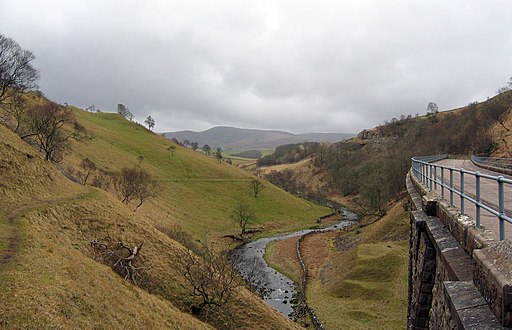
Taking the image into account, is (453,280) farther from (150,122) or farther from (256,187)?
(150,122)

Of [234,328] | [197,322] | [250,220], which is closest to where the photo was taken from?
[197,322]

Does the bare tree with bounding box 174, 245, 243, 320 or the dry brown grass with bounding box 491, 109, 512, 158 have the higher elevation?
the dry brown grass with bounding box 491, 109, 512, 158

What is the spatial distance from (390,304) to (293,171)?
13849cm

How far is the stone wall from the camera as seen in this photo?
4883 millimetres

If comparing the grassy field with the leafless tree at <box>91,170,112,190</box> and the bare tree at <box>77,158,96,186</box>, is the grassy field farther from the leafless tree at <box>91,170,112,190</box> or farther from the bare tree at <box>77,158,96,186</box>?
the bare tree at <box>77,158,96,186</box>

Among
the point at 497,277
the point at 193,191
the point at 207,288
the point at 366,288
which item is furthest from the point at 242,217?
the point at 497,277

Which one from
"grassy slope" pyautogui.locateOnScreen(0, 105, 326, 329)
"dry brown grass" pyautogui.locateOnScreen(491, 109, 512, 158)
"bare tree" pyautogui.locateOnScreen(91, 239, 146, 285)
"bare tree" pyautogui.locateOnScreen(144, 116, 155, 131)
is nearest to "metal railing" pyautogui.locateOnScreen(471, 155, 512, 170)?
"grassy slope" pyautogui.locateOnScreen(0, 105, 326, 329)

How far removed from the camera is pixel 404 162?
2601 inches

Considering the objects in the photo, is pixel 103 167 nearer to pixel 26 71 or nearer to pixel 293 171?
pixel 26 71

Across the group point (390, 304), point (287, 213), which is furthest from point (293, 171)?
point (390, 304)

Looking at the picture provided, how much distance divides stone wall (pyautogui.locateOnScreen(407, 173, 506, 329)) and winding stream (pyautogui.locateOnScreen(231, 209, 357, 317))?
850 inches

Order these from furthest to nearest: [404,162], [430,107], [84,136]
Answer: [430,107], [84,136], [404,162]

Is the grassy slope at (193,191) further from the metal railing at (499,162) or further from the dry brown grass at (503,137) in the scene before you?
the metal railing at (499,162)

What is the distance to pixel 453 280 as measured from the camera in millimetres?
7086
